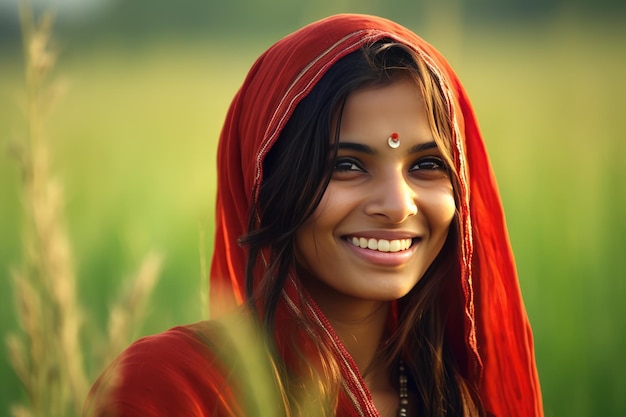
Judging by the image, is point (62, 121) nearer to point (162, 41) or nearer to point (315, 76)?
point (162, 41)

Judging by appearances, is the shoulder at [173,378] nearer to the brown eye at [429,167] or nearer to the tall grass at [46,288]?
the brown eye at [429,167]

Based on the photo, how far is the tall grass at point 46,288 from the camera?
2.97 feet

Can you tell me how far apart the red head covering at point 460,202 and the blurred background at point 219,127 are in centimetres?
25

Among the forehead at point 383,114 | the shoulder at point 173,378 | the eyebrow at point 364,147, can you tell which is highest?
the forehead at point 383,114

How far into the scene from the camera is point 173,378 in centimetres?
173

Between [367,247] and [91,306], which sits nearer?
[367,247]

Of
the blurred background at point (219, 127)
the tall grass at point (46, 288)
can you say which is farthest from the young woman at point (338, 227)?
the tall grass at point (46, 288)

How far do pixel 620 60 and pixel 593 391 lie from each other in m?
2.92

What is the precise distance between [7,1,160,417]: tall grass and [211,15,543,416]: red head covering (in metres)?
0.84

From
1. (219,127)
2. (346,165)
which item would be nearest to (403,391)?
(346,165)

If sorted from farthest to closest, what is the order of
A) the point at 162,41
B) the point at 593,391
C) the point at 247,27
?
the point at 247,27, the point at 162,41, the point at 593,391

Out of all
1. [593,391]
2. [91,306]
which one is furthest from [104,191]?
[593,391]

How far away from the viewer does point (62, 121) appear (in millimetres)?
5258

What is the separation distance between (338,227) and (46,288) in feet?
3.12
